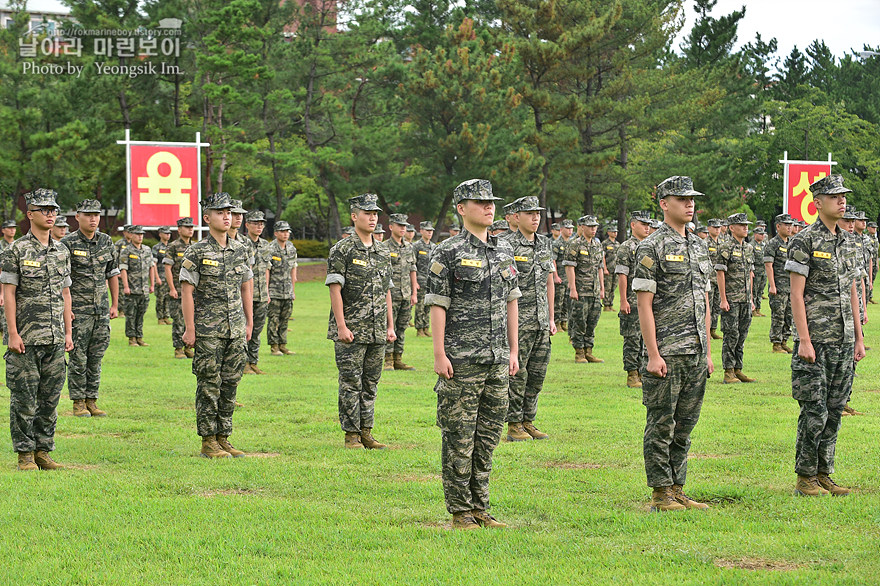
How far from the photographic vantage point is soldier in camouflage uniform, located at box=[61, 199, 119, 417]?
11367 millimetres

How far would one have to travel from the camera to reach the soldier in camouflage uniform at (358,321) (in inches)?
380

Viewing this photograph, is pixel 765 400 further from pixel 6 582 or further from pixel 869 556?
pixel 6 582

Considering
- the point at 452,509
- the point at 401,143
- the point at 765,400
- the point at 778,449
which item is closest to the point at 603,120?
the point at 401,143

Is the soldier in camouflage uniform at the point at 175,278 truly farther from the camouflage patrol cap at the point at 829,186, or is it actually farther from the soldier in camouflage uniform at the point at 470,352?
the camouflage patrol cap at the point at 829,186

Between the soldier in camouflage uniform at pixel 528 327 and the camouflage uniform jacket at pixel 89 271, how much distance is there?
16.0ft

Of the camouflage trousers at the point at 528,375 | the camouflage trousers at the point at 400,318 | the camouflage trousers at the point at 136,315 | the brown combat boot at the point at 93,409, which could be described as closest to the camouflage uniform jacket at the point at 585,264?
the camouflage trousers at the point at 400,318

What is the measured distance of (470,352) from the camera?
6652mm

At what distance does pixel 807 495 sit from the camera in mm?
7516

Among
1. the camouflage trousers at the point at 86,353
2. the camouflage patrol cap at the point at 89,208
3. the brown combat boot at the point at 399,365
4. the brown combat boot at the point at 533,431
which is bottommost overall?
the brown combat boot at the point at 399,365

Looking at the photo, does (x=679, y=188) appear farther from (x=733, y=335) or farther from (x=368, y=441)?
(x=733, y=335)

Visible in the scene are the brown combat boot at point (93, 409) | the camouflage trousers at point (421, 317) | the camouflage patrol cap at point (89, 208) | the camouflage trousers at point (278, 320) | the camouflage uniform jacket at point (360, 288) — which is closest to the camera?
the camouflage uniform jacket at point (360, 288)

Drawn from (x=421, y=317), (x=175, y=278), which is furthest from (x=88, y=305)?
(x=421, y=317)

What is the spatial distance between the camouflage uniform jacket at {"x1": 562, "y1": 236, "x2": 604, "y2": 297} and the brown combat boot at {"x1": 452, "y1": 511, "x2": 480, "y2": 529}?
33.2 feet

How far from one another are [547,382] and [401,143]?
29.0 meters
